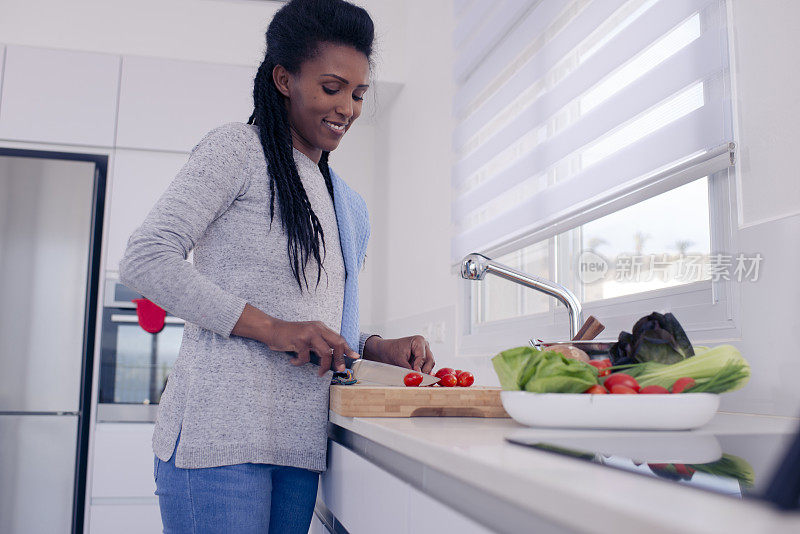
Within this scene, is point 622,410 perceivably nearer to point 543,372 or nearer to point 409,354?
point 543,372

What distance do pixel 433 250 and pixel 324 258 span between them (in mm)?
1579

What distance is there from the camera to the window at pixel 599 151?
3.84 ft

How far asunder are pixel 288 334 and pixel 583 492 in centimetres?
61

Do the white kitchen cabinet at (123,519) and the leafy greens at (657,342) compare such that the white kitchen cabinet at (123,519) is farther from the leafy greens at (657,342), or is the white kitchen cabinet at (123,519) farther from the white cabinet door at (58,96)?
the leafy greens at (657,342)

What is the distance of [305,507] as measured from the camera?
1.04m

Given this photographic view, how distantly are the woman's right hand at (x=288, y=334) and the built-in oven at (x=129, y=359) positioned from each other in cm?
197

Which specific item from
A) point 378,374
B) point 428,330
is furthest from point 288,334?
point 428,330

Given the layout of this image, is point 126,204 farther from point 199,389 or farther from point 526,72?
point 199,389

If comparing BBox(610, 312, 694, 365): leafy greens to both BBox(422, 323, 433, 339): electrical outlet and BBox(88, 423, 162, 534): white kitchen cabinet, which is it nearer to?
BBox(422, 323, 433, 339): electrical outlet

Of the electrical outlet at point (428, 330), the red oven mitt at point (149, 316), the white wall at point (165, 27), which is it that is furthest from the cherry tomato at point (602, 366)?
the white wall at point (165, 27)

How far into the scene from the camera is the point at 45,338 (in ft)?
8.65

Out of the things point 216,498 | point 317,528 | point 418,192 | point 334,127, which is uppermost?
point 418,192

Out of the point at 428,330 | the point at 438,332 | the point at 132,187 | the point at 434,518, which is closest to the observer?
the point at 434,518

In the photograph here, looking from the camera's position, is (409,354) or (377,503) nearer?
(377,503)
